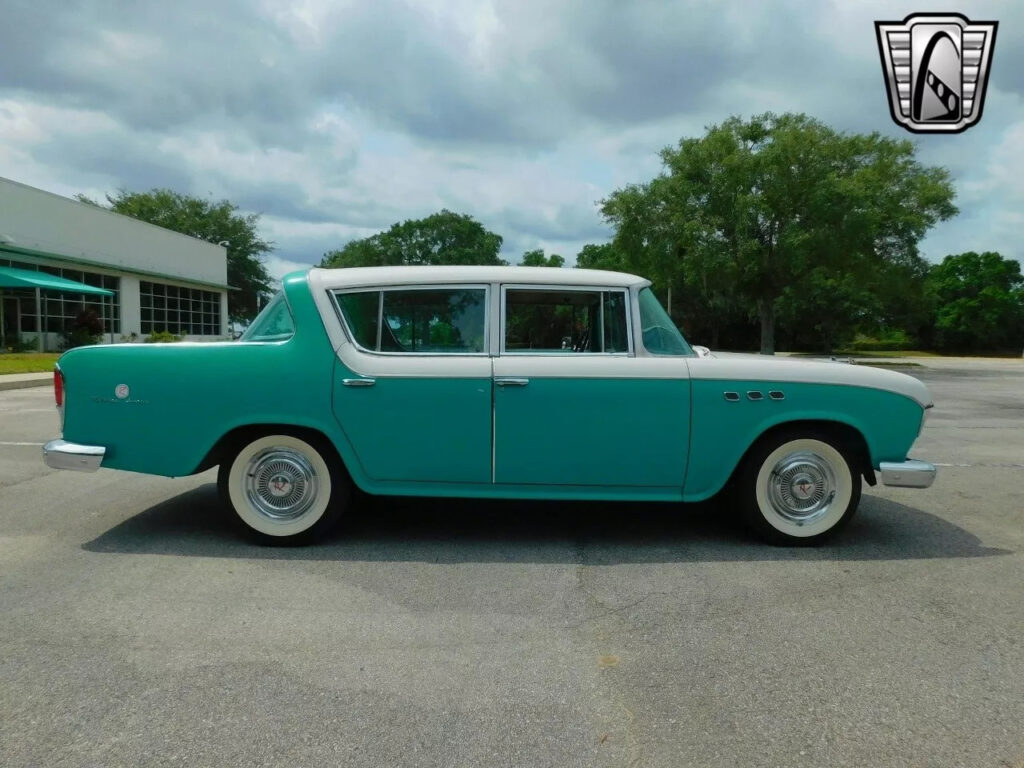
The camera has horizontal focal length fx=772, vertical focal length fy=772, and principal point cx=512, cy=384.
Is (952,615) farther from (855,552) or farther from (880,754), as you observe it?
(880,754)

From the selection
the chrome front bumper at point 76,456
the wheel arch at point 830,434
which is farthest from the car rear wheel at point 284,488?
the wheel arch at point 830,434

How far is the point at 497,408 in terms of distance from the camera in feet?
14.9

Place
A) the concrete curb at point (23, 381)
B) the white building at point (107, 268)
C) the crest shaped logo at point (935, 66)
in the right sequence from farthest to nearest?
the white building at point (107, 268) → the concrete curb at point (23, 381) → the crest shaped logo at point (935, 66)

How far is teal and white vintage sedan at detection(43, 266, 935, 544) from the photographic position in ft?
15.0

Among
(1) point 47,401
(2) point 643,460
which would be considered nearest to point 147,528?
(2) point 643,460

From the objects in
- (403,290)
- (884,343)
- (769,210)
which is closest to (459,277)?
(403,290)

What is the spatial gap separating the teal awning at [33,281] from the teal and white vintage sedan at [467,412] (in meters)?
24.6

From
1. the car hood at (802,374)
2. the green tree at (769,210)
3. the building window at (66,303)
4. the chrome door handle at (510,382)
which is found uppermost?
the green tree at (769,210)

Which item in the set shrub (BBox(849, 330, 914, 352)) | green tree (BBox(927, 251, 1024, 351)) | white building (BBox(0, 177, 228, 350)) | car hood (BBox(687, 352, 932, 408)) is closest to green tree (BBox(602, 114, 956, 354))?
white building (BBox(0, 177, 228, 350))

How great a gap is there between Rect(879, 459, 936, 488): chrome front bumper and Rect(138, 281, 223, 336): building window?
125ft

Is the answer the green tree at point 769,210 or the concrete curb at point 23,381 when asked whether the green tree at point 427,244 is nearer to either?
the green tree at point 769,210

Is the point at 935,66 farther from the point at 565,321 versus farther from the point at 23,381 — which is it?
the point at 23,381

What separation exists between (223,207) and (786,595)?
191 ft

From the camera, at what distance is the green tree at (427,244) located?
71.0 m
